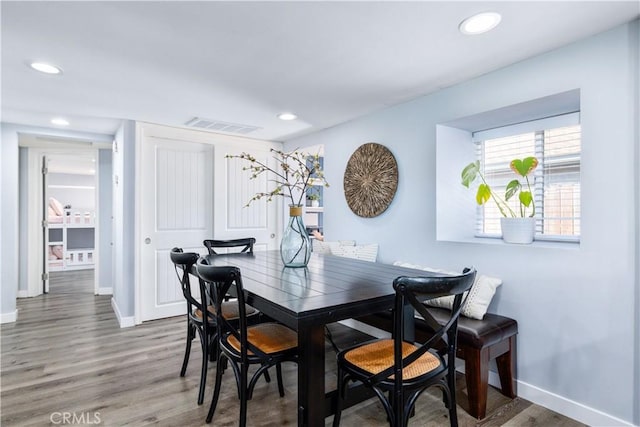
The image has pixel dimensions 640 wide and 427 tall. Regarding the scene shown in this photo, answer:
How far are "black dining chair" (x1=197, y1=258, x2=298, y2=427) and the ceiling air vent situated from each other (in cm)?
235

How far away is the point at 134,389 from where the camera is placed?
88.7 inches

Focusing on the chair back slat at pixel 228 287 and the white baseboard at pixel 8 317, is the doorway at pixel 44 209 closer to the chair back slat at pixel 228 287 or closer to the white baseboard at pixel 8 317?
the white baseboard at pixel 8 317

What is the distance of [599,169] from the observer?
186 cm

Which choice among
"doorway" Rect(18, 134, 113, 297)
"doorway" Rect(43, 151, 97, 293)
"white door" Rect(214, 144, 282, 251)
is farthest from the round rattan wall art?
"doorway" Rect(43, 151, 97, 293)

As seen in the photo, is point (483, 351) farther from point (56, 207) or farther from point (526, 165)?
point (56, 207)

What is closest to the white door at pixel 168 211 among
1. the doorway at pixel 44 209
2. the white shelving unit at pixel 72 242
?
the doorway at pixel 44 209

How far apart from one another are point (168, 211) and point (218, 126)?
1.15m

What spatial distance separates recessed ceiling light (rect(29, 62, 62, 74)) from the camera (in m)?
2.21

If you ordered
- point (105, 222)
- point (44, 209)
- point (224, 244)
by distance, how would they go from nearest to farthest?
1. point (224, 244)
2. point (44, 209)
3. point (105, 222)

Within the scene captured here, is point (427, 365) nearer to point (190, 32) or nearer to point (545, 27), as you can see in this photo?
point (545, 27)

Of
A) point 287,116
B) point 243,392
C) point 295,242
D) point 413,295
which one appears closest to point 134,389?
point 243,392

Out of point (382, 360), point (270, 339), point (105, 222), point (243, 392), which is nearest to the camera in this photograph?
point (382, 360)

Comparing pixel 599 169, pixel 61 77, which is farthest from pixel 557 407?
pixel 61 77

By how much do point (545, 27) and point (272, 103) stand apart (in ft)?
6.78
